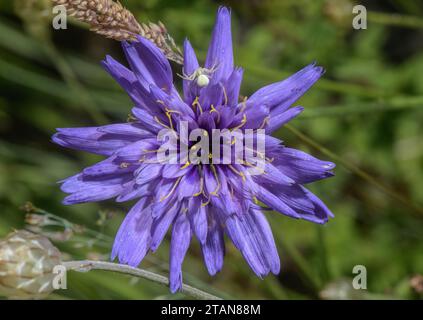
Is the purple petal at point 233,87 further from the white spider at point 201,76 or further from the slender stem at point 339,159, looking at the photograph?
the slender stem at point 339,159

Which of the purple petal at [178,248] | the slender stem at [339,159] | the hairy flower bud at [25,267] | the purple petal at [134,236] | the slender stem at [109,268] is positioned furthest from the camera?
the slender stem at [339,159]

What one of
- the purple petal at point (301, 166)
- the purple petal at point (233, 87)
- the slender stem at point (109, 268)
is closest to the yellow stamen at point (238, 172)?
the purple petal at point (301, 166)

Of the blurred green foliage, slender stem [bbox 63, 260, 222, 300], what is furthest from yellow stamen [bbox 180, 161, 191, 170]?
the blurred green foliage

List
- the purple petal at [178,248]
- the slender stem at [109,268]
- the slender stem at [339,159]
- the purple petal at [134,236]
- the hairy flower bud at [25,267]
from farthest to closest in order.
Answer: the slender stem at [339,159]
the purple petal at [134,236]
the purple petal at [178,248]
the slender stem at [109,268]
the hairy flower bud at [25,267]

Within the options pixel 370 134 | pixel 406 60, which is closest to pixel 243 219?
pixel 370 134

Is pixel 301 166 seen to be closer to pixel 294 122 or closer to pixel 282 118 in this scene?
pixel 282 118
